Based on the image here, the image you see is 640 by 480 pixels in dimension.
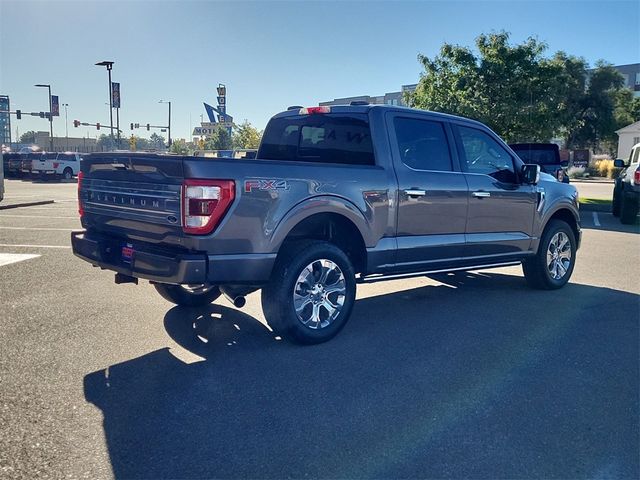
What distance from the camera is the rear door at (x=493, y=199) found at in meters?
6.03

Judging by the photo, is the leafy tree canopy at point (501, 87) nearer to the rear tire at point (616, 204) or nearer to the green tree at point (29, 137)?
the rear tire at point (616, 204)

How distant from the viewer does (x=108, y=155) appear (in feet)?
15.5

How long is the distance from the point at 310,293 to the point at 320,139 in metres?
1.77

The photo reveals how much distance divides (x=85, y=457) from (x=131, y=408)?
595 mm

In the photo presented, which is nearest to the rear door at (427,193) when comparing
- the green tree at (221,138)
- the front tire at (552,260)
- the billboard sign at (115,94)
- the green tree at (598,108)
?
the front tire at (552,260)

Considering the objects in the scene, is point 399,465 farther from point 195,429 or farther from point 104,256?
point 104,256

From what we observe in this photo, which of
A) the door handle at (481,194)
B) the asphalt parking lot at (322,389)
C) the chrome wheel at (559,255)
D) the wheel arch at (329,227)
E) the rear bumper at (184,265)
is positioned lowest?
the asphalt parking lot at (322,389)

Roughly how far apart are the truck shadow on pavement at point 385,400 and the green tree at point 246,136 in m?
52.5

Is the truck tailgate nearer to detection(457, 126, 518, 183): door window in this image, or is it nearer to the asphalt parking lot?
the asphalt parking lot

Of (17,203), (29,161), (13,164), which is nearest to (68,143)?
(13,164)

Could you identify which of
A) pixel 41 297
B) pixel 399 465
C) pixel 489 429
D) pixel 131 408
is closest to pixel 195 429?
pixel 131 408

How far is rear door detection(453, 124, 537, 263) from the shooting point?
6027 millimetres

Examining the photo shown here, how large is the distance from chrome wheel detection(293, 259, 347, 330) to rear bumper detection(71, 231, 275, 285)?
406 millimetres

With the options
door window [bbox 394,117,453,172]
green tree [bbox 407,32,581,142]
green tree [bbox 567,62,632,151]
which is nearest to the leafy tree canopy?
green tree [bbox 407,32,581,142]
